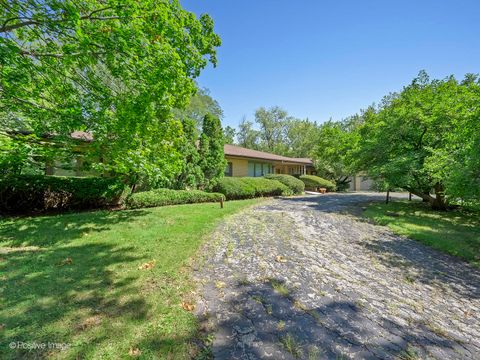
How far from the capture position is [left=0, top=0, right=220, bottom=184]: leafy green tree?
4.86 m

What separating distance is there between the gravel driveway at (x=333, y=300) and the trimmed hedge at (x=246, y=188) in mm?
7494

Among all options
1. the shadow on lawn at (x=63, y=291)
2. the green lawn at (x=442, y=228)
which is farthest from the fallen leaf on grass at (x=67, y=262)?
the green lawn at (x=442, y=228)

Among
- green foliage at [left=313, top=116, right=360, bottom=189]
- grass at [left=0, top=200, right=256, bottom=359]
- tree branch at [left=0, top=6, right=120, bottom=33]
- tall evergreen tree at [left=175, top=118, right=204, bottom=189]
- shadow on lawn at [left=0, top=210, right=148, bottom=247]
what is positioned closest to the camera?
grass at [left=0, top=200, right=256, bottom=359]

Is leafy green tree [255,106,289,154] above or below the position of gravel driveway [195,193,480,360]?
above

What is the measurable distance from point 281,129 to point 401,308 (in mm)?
44120

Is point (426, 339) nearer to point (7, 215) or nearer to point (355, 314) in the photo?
point (355, 314)

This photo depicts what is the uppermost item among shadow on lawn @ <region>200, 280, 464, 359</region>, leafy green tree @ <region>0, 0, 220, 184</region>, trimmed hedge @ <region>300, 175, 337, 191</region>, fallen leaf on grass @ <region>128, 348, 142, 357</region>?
leafy green tree @ <region>0, 0, 220, 184</region>

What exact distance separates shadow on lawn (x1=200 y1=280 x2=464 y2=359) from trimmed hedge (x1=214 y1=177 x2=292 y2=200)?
34.7ft

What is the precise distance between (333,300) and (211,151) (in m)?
12.2

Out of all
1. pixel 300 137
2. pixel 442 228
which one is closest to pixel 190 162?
pixel 442 228

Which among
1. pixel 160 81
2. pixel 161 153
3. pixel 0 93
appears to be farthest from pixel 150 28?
pixel 0 93

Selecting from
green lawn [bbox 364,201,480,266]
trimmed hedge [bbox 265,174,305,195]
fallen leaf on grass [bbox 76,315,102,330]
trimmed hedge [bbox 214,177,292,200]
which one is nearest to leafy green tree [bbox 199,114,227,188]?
trimmed hedge [bbox 214,177,292,200]

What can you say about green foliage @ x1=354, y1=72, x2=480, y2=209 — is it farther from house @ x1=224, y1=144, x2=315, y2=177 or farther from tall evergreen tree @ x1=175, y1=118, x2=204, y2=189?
house @ x1=224, y1=144, x2=315, y2=177

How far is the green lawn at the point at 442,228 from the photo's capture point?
6.53 metres
